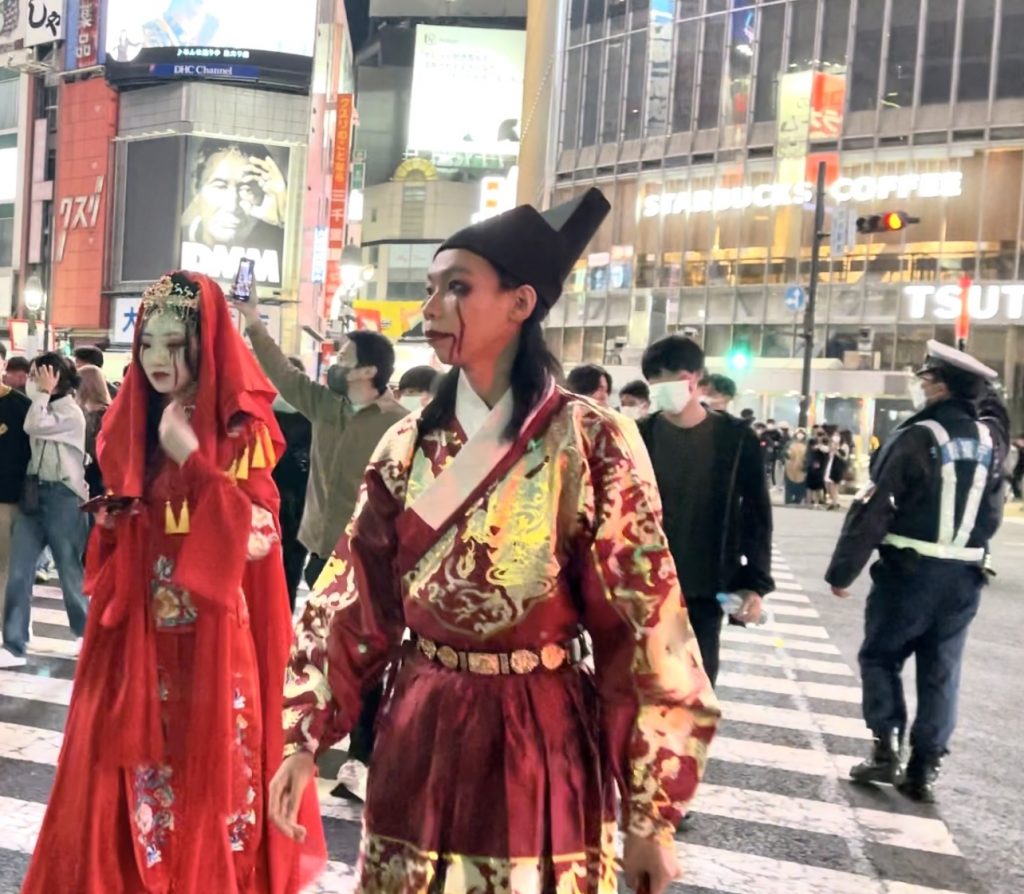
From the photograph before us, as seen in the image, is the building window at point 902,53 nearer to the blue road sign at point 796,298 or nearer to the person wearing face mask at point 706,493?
the blue road sign at point 796,298

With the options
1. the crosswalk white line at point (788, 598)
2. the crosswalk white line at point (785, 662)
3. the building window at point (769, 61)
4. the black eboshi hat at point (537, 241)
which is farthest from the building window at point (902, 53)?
the black eboshi hat at point (537, 241)

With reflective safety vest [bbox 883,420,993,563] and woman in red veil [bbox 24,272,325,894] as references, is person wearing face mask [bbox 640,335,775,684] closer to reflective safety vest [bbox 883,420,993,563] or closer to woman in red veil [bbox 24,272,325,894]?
reflective safety vest [bbox 883,420,993,563]

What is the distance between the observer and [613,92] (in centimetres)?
4197

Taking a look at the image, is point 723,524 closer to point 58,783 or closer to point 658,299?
point 58,783

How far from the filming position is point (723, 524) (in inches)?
193

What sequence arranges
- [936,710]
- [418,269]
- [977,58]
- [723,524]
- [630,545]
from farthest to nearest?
[418,269]
[977,58]
[936,710]
[723,524]
[630,545]

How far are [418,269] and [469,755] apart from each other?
8092 cm

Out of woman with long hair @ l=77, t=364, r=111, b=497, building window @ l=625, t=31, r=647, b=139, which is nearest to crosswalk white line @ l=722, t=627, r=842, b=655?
woman with long hair @ l=77, t=364, r=111, b=497

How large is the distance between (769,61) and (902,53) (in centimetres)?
421

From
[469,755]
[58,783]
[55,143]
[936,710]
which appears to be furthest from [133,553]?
[55,143]

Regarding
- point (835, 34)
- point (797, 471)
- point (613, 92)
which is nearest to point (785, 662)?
point (797, 471)

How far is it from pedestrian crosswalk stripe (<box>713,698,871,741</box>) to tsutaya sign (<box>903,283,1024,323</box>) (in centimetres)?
2841

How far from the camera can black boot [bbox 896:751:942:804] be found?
5410 mm

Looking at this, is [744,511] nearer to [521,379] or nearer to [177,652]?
[177,652]
